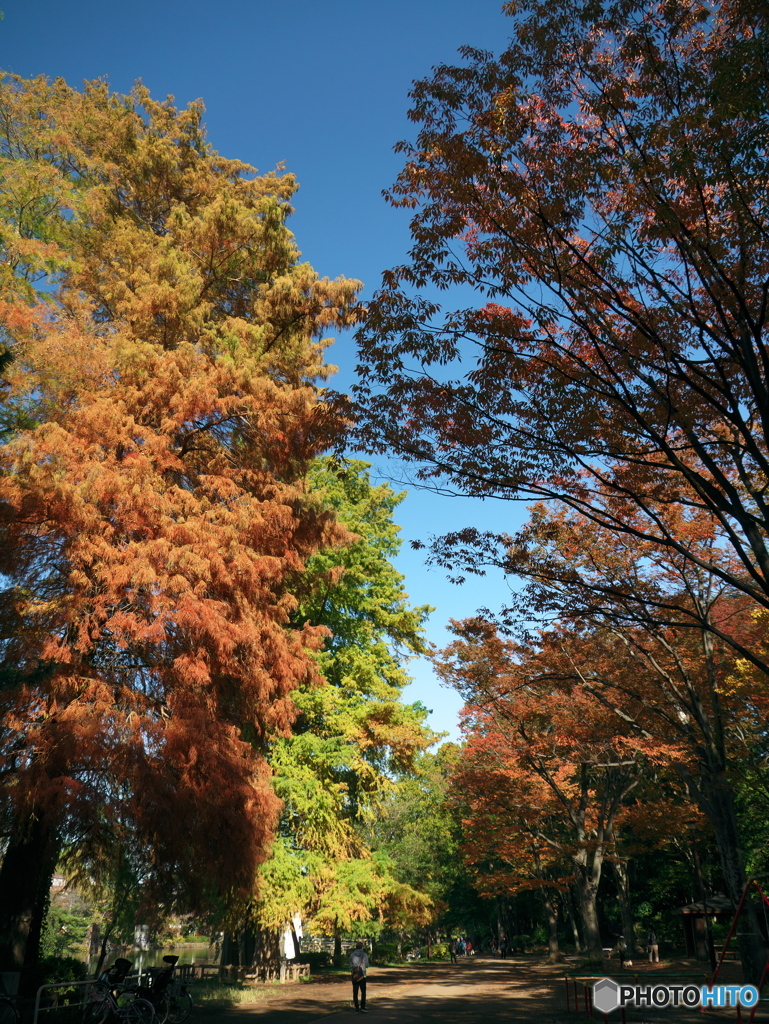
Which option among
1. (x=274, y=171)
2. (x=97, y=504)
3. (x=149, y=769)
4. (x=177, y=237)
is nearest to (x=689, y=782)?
(x=149, y=769)

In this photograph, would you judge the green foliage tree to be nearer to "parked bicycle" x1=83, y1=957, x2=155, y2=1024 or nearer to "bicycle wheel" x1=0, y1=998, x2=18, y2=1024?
"parked bicycle" x1=83, y1=957, x2=155, y2=1024

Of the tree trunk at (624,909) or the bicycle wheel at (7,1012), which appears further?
the tree trunk at (624,909)

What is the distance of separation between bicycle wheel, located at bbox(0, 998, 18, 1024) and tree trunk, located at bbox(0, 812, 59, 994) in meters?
1.55

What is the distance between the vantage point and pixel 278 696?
12594 millimetres

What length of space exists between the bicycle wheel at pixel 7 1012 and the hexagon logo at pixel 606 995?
810cm

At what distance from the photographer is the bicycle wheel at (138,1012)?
8898mm

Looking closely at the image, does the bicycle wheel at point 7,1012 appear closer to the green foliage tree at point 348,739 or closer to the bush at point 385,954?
the green foliage tree at point 348,739

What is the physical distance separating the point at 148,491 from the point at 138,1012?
7174 millimetres

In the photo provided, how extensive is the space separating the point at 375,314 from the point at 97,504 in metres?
5.53

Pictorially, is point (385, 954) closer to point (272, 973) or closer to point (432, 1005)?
point (272, 973)

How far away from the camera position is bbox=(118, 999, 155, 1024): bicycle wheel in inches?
350

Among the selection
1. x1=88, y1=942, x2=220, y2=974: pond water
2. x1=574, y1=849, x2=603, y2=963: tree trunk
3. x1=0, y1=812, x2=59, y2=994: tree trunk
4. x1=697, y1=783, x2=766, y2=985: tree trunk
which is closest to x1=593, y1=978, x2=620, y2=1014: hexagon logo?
x1=697, y1=783, x2=766, y2=985: tree trunk

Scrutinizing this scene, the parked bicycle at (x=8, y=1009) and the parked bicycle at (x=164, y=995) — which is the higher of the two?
the parked bicycle at (x=8, y=1009)

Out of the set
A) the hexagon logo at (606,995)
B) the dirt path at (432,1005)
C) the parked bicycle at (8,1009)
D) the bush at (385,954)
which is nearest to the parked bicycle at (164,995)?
the dirt path at (432,1005)
